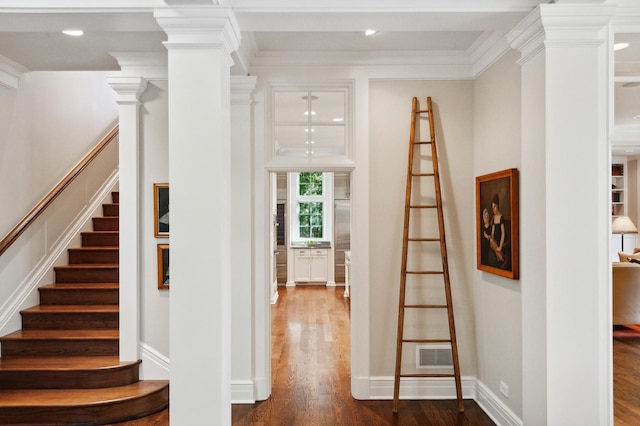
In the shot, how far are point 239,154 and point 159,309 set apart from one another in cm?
145

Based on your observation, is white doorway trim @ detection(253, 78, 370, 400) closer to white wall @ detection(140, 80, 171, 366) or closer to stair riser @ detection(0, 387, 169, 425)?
white wall @ detection(140, 80, 171, 366)

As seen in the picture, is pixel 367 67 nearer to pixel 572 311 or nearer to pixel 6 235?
pixel 572 311

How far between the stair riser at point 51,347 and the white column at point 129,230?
23 centimetres

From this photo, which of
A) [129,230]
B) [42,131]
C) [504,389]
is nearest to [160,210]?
[129,230]

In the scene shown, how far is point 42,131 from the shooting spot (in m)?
4.43

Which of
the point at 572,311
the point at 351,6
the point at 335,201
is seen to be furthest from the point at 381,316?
the point at 335,201

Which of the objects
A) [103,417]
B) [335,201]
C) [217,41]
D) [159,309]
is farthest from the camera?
[335,201]

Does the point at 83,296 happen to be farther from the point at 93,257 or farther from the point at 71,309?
the point at 93,257

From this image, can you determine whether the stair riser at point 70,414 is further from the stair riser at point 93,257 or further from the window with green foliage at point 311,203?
the window with green foliage at point 311,203

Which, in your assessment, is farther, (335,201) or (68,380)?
(335,201)

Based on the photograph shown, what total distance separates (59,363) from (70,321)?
499mm

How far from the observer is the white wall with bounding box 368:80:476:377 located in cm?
373

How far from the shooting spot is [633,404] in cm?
352

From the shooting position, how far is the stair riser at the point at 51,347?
371 cm
